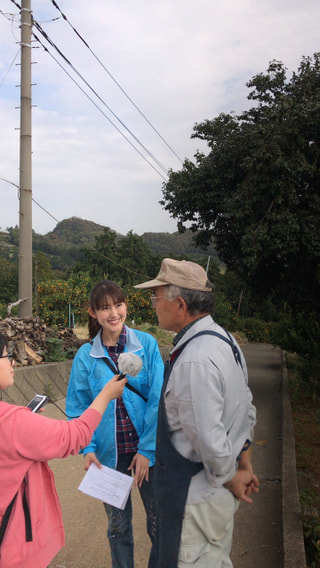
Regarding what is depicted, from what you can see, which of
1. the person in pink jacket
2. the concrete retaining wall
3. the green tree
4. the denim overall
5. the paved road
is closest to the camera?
the person in pink jacket

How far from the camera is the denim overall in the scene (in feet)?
6.18

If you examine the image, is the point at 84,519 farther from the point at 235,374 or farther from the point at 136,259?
the point at 136,259

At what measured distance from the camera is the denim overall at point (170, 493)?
1.88 meters

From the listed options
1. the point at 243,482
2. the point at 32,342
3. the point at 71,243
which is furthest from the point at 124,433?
the point at 71,243

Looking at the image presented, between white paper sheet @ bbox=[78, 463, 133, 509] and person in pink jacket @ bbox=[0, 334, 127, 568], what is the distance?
47 cm

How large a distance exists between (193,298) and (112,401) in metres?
0.95

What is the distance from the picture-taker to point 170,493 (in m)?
1.91

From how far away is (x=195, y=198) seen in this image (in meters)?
12.3

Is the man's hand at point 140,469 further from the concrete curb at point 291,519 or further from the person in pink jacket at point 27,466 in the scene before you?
the concrete curb at point 291,519

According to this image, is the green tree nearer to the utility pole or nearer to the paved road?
the utility pole

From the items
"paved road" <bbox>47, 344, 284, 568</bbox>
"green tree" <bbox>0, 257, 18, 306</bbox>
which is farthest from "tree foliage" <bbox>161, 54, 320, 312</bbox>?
"green tree" <bbox>0, 257, 18, 306</bbox>

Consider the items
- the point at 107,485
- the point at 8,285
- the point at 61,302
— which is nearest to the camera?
the point at 107,485

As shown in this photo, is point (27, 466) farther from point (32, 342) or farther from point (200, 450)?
point (32, 342)

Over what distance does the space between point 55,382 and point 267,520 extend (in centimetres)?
486
